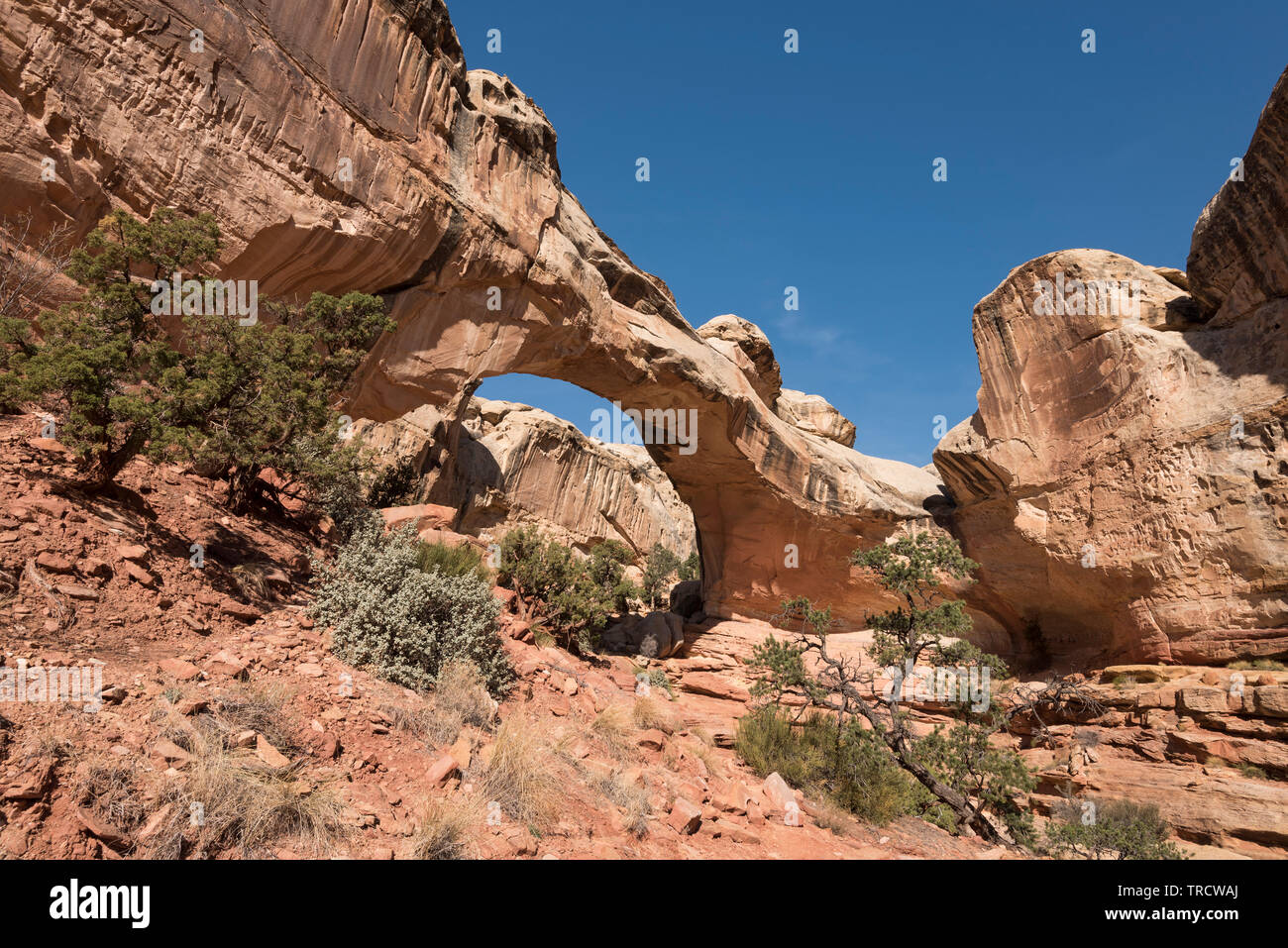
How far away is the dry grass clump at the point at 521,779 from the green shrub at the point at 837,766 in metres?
4.12

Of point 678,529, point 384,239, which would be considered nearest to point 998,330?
point 384,239

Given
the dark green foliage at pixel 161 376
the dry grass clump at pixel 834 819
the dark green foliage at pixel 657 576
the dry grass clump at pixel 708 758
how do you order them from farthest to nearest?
the dark green foliage at pixel 657 576
the dry grass clump at pixel 708 758
the dry grass clump at pixel 834 819
the dark green foliage at pixel 161 376

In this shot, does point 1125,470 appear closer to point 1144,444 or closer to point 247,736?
point 1144,444

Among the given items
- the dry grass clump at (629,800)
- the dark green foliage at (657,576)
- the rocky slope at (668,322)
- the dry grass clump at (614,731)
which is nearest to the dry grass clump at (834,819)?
the dry grass clump at (614,731)

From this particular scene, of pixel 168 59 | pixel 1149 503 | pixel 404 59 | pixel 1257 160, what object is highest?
pixel 404 59

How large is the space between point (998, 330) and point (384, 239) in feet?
48.7

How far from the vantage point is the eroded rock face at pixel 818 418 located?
23594mm

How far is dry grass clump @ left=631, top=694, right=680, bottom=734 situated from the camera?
844 centimetres

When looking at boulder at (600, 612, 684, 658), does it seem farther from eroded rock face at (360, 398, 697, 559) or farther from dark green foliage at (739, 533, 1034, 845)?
dark green foliage at (739, 533, 1034, 845)

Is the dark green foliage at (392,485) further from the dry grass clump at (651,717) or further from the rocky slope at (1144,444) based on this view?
the rocky slope at (1144,444)

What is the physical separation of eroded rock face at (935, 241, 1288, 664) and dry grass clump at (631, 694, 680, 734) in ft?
38.3

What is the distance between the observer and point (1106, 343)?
1516 cm

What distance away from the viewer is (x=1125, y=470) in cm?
1464

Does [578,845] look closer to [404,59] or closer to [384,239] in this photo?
[384,239]
